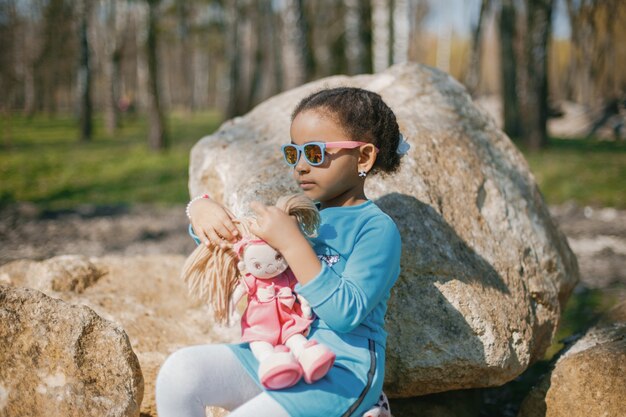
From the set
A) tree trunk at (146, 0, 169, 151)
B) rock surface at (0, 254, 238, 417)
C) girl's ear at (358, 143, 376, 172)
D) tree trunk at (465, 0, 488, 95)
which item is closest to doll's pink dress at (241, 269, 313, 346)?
girl's ear at (358, 143, 376, 172)

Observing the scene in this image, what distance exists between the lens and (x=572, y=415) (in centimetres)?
295

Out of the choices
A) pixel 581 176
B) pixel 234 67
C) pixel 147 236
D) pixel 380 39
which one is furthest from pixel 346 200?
pixel 234 67

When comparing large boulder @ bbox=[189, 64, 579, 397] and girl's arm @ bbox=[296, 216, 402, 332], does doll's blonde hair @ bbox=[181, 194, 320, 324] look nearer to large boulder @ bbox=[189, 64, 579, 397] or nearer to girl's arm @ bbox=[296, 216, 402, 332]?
girl's arm @ bbox=[296, 216, 402, 332]

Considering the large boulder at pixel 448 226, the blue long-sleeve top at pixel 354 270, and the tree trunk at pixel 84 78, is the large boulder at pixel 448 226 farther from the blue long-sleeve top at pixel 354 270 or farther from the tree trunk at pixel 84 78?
the tree trunk at pixel 84 78

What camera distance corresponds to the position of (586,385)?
2.92 meters

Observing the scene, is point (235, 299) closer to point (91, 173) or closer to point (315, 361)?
point (315, 361)

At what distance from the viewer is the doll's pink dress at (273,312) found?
2.12 meters

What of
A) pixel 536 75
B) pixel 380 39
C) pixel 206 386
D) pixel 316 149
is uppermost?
pixel 316 149

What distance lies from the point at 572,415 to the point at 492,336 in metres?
0.53

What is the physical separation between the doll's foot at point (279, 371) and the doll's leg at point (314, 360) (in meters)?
0.03

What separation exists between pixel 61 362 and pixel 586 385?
2.38 meters

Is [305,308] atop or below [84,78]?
atop

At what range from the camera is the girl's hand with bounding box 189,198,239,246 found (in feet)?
7.38

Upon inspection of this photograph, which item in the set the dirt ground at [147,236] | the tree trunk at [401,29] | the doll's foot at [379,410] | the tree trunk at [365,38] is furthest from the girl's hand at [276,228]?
the tree trunk at [401,29]
